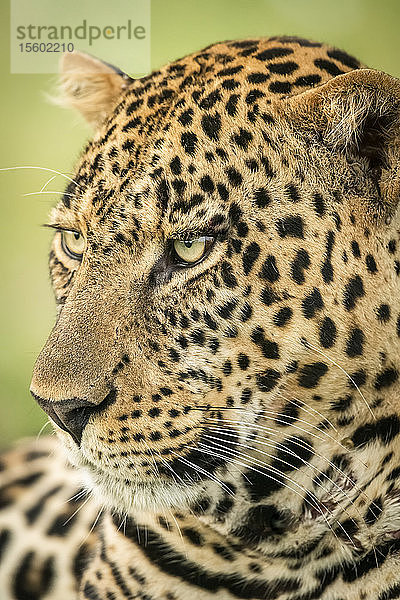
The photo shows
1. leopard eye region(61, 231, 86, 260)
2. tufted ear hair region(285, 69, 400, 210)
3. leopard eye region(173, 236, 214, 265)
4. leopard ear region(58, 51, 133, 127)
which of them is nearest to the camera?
tufted ear hair region(285, 69, 400, 210)

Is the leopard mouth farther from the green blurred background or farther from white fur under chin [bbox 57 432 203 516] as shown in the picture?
the green blurred background

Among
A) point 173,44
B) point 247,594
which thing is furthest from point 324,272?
point 173,44

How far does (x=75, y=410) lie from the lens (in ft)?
6.26

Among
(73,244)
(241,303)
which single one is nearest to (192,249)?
(241,303)

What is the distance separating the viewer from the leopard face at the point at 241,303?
6.33ft

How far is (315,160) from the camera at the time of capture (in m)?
1.99

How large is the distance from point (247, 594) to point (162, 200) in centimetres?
100

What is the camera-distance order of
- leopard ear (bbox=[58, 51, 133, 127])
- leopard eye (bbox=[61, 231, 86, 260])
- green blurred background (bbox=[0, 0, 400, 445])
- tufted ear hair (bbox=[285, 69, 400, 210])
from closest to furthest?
tufted ear hair (bbox=[285, 69, 400, 210]), leopard eye (bbox=[61, 231, 86, 260]), leopard ear (bbox=[58, 51, 133, 127]), green blurred background (bbox=[0, 0, 400, 445])

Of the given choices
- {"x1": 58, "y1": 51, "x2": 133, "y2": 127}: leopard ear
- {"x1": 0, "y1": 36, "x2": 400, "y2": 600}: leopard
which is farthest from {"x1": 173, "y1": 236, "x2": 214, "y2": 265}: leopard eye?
{"x1": 58, "y1": 51, "x2": 133, "y2": 127}: leopard ear

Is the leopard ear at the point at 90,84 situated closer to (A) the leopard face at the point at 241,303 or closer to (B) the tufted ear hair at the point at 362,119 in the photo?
(A) the leopard face at the point at 241,303

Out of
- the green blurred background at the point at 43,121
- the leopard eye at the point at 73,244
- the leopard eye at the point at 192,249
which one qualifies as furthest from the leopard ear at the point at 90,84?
the leopard eye at the point at 192,249

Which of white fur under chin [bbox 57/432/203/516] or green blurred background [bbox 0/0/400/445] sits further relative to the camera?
green blurred background [bbox 0/0/400/445]

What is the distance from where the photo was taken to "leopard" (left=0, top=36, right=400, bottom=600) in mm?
1934

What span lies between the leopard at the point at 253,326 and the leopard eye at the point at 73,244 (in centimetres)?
9
